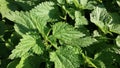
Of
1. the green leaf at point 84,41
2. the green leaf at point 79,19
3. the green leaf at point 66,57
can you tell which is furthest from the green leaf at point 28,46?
the green leaf at point 79,19

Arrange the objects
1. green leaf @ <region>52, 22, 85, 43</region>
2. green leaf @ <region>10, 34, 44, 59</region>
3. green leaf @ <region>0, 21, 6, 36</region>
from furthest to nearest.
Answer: green leaf @ <region>0, 21, 6, 36</region>
green leaf @ <region>52, 22, 85, 43</region>
green leaf @ <region>10, 34, 44, 59</region>

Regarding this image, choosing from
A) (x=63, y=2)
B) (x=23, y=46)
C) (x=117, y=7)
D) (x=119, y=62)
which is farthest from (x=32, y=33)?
(x=117, y=7)

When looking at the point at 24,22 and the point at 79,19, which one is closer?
the point at 24,22

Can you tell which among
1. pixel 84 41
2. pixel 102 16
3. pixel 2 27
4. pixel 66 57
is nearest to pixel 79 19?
pixel 102 16

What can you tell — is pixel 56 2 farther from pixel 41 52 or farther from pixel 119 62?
pixel 119 62

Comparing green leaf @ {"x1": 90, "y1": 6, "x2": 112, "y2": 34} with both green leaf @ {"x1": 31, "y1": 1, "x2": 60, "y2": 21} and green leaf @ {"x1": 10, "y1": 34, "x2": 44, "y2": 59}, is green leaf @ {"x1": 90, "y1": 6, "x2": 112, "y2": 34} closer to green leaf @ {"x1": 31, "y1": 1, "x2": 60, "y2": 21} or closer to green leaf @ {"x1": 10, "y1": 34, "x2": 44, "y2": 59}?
green leaf @ {"x1": 31, "y1": 1, "x2": 60, "y2": 21}

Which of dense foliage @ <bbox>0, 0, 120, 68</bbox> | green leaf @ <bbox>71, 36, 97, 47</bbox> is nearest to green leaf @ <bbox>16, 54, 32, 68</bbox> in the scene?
dense foliage @ <bbox>0, 0, 120, 68</bbox>

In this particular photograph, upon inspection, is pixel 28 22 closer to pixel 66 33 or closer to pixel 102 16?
pixel 66 33
